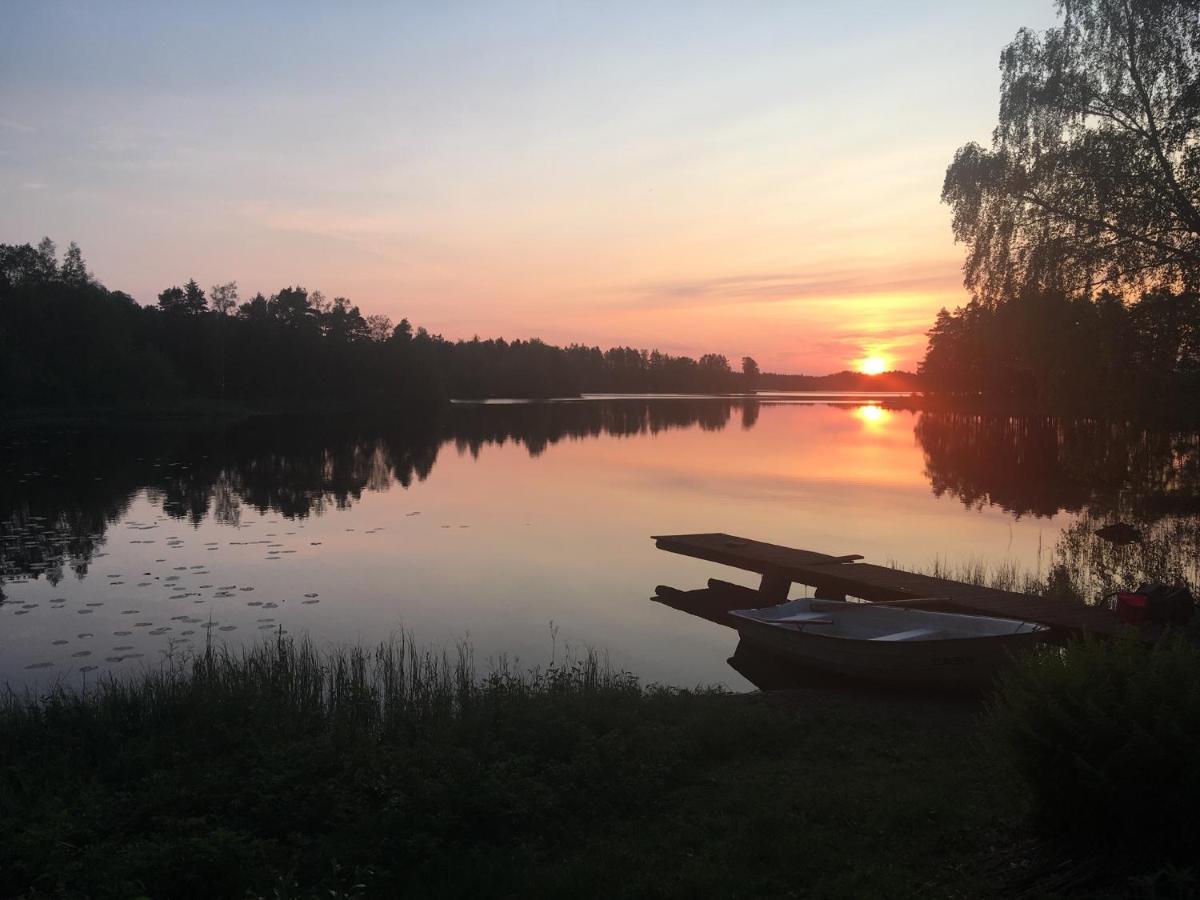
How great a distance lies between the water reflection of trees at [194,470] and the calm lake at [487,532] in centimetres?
23

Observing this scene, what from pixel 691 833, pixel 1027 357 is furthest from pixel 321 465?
pixel 691 833

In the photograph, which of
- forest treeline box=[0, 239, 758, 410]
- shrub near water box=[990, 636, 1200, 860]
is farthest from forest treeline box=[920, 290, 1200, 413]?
forest treeline box=[0, 239, 758, 410]

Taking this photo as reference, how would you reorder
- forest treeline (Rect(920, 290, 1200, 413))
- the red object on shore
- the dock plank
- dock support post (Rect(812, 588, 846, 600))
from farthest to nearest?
the dock plank, forest treeline (Rect(920, 290, 1200, 413)), dock support post (Rect(812, 588, 846, 600)), the red object on shore

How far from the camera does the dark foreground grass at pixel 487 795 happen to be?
6.40m

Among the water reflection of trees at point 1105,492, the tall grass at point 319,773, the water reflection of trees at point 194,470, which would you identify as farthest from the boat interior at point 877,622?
the water reflection of trees at point 194,470

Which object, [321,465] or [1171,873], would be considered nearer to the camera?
[1171,873]

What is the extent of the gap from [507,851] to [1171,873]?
4.72 m

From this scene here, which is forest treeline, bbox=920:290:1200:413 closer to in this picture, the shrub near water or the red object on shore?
the red object on shore

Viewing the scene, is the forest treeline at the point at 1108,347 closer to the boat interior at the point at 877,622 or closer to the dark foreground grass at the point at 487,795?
the boat interior at the point at 877,622

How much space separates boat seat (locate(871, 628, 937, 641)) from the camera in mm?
13566

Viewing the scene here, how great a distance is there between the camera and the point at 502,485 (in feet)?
137

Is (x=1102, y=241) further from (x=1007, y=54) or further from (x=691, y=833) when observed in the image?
(x=691, y=833)

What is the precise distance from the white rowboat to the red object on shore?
1.42 metres

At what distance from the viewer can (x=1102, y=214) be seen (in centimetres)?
2064
